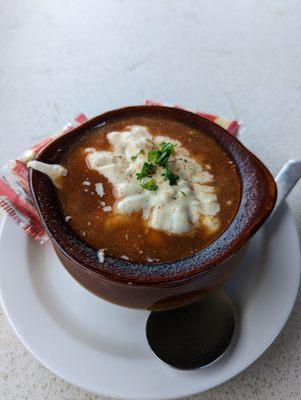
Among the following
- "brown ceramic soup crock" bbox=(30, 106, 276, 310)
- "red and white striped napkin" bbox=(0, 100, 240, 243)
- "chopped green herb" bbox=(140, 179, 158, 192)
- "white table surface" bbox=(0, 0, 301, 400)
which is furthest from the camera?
"white table surface" bbox=(0, 0, 301, 400)

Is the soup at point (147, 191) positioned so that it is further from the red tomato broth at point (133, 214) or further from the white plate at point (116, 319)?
the white plate at point (116, 319)

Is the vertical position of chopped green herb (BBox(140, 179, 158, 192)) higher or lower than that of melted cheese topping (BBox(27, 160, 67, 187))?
lower

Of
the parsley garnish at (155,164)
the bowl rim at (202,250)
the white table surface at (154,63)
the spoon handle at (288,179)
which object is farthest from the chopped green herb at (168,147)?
the white table surface at (154,63)

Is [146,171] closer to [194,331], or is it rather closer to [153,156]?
[153,156]

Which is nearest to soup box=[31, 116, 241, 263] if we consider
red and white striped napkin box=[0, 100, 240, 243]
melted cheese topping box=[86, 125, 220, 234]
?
melted cheese topping box=[86, 125, 220, 234]

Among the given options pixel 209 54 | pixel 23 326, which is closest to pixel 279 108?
pixel 209 54

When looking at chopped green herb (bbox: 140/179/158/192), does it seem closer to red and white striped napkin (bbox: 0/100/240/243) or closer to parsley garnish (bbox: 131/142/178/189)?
parsley garnish (bbox: 131/142/178/189)

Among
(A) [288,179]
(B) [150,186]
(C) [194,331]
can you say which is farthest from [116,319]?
(A) [288,179]
